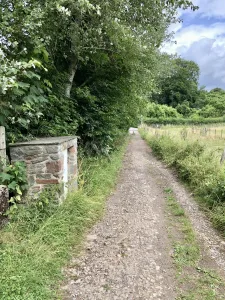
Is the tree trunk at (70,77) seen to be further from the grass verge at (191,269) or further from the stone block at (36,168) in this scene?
the grass verge at (191,269)

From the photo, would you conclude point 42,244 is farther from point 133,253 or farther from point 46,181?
point 133,253

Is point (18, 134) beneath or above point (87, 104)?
beneath

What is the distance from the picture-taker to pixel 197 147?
870cm

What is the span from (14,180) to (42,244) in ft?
3.62

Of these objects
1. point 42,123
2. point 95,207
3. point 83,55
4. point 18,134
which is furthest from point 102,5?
point 95,207

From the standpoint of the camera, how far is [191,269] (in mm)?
2988

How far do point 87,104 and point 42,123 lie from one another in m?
2.40

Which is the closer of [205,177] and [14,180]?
[14,180]

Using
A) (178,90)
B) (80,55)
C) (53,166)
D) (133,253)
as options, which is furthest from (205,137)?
(178,90)

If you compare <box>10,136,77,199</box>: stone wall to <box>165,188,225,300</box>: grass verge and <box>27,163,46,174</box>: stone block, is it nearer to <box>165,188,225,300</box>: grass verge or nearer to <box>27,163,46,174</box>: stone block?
<box>27,163,46,174</box>: stone block

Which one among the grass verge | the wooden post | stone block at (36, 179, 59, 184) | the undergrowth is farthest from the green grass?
the undergrowth

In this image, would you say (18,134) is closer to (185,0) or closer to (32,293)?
(32,293)

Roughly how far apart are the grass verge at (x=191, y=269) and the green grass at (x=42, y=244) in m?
1.36

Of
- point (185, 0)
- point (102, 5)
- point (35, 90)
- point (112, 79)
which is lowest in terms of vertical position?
point (35, 90)
